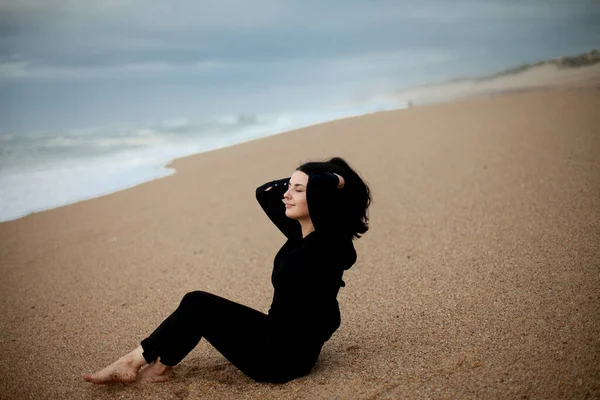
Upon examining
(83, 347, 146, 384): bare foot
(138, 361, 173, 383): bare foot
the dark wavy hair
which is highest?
the dark wavy hair

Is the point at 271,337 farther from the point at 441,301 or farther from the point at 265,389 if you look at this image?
the point at 441,301

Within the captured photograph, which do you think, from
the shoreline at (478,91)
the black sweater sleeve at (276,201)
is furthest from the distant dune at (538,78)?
the black sweater sleeve at (276,201)

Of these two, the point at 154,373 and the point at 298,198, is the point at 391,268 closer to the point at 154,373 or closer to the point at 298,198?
the point at 298,198

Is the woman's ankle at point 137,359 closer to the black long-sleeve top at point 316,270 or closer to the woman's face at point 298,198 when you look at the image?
the black long-sleeve top at point 316,270

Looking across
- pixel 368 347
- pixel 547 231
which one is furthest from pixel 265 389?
pixel 547 231

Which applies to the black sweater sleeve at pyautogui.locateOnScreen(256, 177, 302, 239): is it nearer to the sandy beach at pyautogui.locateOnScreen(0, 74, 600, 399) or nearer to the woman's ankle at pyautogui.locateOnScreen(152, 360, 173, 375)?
the sandy beach at pyautogui.locateOnScreen(0, 74, 600, 399)

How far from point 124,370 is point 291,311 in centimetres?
106

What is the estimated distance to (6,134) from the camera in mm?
21328

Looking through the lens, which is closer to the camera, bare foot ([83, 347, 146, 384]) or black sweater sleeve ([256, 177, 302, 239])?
bare foot ([83, 347, 146, 384])

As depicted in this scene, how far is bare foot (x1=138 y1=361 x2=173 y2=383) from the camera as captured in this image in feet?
11.1

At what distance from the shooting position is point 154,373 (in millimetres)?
3393

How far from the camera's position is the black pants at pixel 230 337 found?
3.19m

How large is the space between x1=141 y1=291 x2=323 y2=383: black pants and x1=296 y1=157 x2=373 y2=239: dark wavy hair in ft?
2.48

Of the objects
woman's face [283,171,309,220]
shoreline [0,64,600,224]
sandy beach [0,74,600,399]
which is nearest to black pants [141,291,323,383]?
sandy beach [0,74,600,399]
